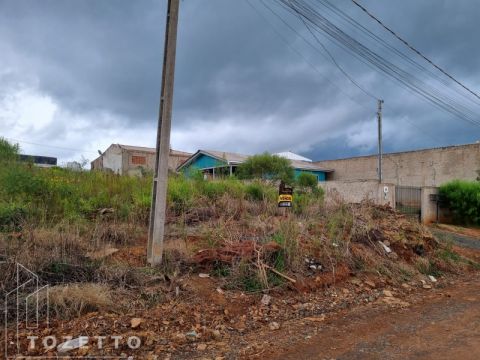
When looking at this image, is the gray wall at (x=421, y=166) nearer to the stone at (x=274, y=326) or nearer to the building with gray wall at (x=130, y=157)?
the building with gray wall at (x=130, y=157)

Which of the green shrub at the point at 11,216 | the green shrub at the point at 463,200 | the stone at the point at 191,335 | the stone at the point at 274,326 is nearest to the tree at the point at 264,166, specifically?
the green shrub at the point at 463,200

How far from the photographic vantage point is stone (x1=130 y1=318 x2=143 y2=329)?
3.75 metres

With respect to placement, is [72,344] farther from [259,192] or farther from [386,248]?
[259,192]

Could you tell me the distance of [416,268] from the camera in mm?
7410

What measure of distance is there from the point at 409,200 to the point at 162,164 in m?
14.4

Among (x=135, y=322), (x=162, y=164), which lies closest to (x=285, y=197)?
(x=162, y=164)

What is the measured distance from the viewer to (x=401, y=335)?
414 centimetres

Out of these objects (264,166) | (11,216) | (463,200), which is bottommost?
(11,216)

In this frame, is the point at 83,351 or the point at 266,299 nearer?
the point at 83,351

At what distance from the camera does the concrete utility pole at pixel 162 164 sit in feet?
16.7

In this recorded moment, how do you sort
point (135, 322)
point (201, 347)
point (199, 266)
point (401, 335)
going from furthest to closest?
point (199, 266)
point (401, 335)
point (135, 322)
point (201, 347)

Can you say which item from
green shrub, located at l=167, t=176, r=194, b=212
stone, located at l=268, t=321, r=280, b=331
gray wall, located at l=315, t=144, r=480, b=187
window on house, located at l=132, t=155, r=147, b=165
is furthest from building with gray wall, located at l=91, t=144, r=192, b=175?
stone, located at l=268, t=321, r=280, b=331

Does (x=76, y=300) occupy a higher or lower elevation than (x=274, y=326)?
higher

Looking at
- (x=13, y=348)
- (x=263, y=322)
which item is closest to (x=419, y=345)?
(x=263, y=322)
